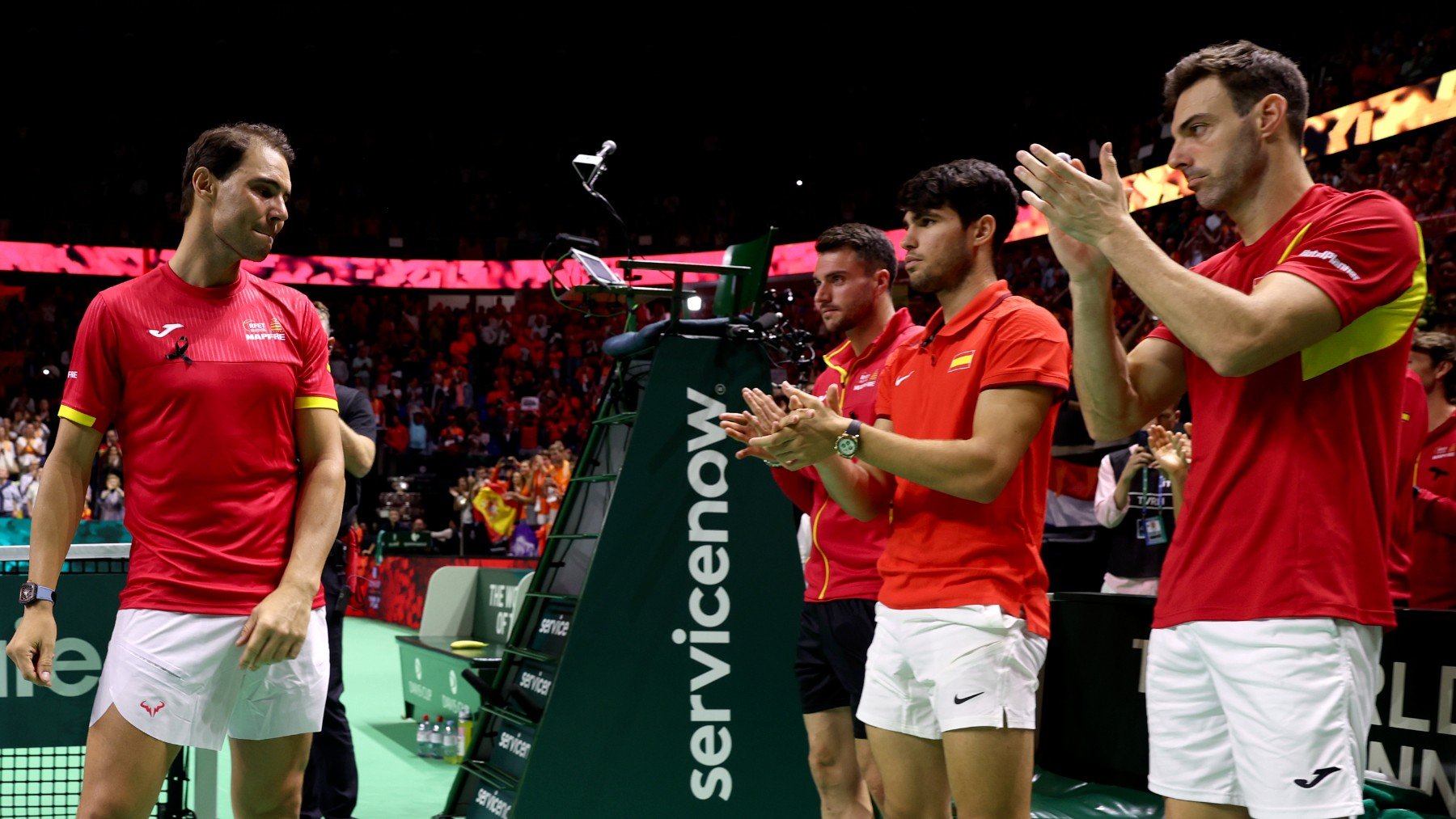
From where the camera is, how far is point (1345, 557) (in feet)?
6.04

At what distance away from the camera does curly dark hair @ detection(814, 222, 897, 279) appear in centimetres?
372

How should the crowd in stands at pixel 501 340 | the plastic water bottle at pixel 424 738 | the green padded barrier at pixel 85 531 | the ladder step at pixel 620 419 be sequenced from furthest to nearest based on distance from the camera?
the crowd in stands at pixel 501 340, the green padded barrier at pixel 85 531, the plastic water bottle at pixel 424 738, the ladder step at pixel 620 419

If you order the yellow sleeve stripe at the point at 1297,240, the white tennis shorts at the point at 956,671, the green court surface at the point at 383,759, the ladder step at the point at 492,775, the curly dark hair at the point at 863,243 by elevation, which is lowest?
the green court surface at the point at 383,759

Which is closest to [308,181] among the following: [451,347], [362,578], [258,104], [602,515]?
[258,104]

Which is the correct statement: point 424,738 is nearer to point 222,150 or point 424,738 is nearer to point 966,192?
point 222,150

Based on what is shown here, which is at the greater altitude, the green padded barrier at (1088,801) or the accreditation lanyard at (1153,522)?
the accreditation lanyard at (1153,522)

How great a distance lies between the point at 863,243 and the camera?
3.72 metres

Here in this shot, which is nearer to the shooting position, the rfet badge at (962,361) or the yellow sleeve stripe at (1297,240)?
the yellow sleeve stripe at (1297,240)

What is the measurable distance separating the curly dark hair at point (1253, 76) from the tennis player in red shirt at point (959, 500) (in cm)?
66

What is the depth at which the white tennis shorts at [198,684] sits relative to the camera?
246 cm

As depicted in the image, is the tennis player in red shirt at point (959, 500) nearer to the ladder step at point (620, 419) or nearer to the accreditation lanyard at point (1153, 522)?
the ladder step at point (620, 419)

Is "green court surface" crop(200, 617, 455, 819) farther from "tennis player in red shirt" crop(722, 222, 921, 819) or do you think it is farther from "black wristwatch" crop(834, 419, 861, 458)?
"black wristwatch" crop(834, 419, 861, 458)

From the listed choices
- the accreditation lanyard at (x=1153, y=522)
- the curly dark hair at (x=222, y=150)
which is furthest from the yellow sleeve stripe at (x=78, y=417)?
the accreditation lanyard at (x=1153, y=522)

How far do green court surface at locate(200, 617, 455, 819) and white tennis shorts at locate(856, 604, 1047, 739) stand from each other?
126 inches
